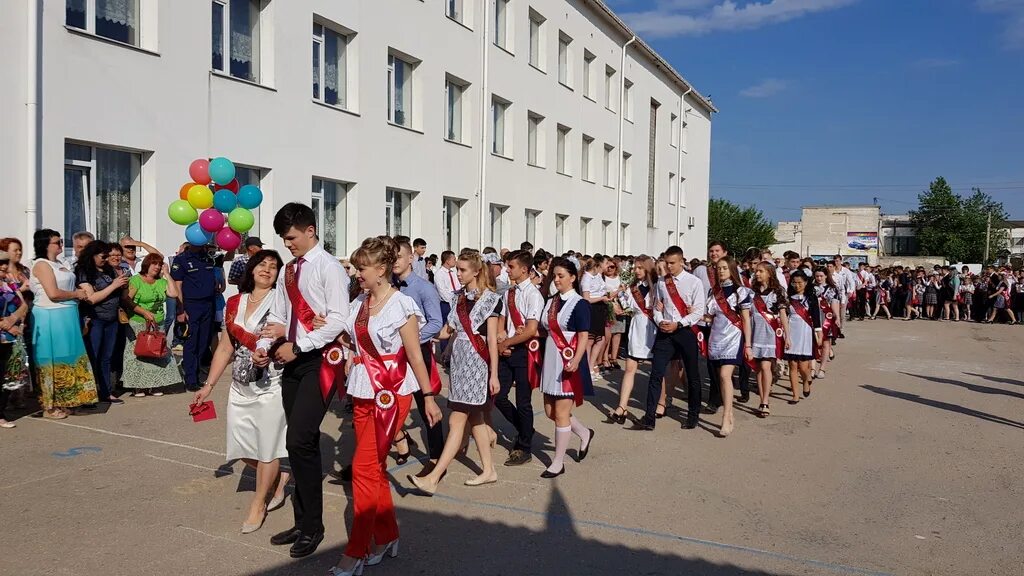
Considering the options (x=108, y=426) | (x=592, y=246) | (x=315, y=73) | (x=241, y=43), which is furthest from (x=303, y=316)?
(x=592, y=246)

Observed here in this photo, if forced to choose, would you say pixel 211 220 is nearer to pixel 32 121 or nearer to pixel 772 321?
pixel 32 121

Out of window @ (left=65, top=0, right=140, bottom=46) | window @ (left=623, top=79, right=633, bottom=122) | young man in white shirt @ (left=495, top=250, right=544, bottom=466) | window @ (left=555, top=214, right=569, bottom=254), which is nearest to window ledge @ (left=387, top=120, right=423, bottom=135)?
window @ (left=65, top=0, right=140, bottom=46)

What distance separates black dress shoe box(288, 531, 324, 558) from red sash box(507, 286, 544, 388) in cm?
258

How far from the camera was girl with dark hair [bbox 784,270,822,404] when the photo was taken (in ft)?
34.2

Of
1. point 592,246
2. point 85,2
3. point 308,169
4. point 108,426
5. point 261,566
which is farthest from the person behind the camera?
point 592,246

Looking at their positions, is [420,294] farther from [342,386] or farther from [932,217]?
[932,217]

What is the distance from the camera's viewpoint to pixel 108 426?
7793 mm

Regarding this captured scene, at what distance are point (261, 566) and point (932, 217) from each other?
9053cm

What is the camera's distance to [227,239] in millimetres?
11352

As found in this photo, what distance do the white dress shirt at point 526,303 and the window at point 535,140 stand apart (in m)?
19.0

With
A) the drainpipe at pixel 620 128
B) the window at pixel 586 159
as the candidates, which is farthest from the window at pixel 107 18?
the drainpipe at pixel 620 128

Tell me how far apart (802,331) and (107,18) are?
10.5 metres

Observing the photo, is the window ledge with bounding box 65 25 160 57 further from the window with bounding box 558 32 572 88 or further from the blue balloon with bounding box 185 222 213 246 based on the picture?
the window with bounding box 558 32 572 88

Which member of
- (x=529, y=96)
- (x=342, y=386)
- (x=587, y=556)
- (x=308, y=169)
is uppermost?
(x=529, y=96)
